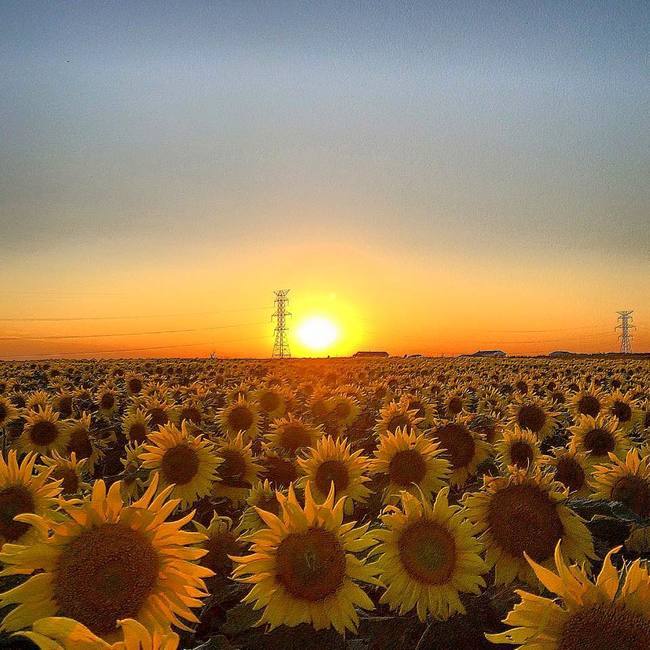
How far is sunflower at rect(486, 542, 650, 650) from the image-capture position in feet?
6.20

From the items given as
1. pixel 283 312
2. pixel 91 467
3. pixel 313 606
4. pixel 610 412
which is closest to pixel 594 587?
pixel 313 606

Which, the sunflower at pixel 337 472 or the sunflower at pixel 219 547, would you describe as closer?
the sunflower at pixel 219 547

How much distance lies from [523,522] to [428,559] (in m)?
0.88

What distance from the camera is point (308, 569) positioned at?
292cm

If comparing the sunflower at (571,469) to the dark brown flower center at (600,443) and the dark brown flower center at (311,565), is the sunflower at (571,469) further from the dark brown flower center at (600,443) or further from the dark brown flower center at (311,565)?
the dark brown flower center at (311,565)

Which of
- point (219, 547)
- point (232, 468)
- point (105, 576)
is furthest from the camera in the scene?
point (232, 468)

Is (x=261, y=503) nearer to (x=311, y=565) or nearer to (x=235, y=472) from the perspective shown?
(x=235, y=472)

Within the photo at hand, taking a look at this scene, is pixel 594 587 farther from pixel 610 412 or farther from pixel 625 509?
pixel 610 412

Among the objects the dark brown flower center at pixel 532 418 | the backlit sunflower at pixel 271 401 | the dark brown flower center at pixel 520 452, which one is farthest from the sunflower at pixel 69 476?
the dark brown flower center at pixel 532 418

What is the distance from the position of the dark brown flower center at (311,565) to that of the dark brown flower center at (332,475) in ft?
7.50

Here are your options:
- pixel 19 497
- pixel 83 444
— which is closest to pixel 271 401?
pixel 83 444

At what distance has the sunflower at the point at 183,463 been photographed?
5.84 m

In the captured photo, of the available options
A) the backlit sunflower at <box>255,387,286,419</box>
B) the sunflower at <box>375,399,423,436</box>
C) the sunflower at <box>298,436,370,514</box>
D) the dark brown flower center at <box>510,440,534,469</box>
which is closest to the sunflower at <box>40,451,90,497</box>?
the sunflower at <box>298,436,370,514</box>

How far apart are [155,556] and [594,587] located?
169 centimetres
